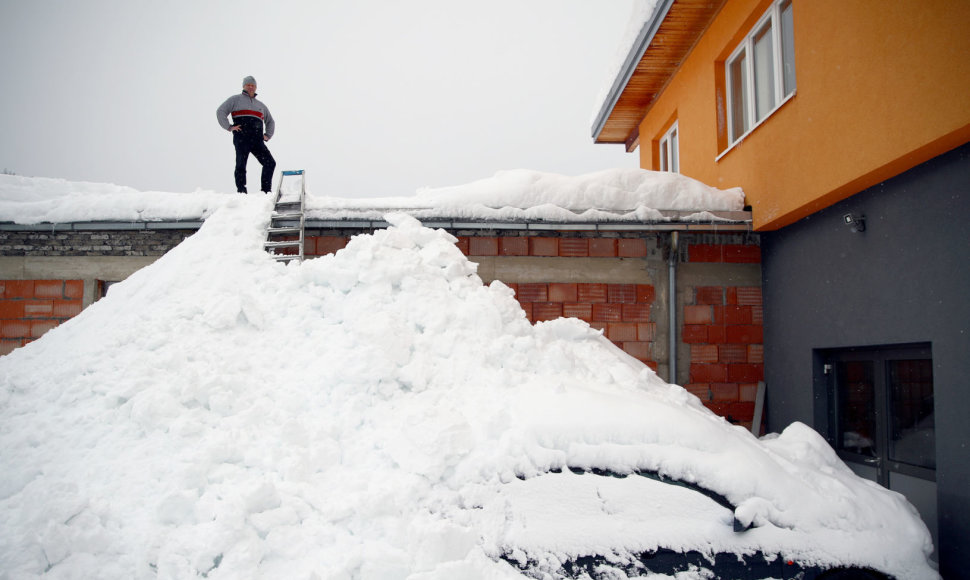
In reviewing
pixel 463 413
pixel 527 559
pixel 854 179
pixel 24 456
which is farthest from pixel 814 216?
pixel 24 456

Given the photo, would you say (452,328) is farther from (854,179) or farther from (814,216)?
(814,216)

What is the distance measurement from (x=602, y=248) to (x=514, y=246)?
3.18 ft

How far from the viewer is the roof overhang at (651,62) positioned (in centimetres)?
761

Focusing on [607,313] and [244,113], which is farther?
[244,113]

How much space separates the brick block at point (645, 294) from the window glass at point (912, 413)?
2.25 meters

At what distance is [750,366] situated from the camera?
6.40 meters

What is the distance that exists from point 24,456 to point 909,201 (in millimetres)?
5912

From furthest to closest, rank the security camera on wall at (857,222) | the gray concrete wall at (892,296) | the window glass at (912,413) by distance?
the security camera on wall at (857,222), the window glass at (912,413), the gray concrete wall at (892,296)

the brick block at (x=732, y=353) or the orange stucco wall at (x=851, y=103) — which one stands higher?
the orange stucco wall at (x=851, y=103)

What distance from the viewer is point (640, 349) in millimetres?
6344

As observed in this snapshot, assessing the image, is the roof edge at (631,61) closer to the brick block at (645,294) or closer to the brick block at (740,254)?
the brick block at (740,254)

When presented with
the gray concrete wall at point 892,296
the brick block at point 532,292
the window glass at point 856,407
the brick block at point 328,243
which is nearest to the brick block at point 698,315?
the gray concrete wall at point 892,296

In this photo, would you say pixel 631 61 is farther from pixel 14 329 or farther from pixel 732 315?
pixel 14 329

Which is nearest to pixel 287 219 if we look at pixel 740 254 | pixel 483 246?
pixel 483 246
